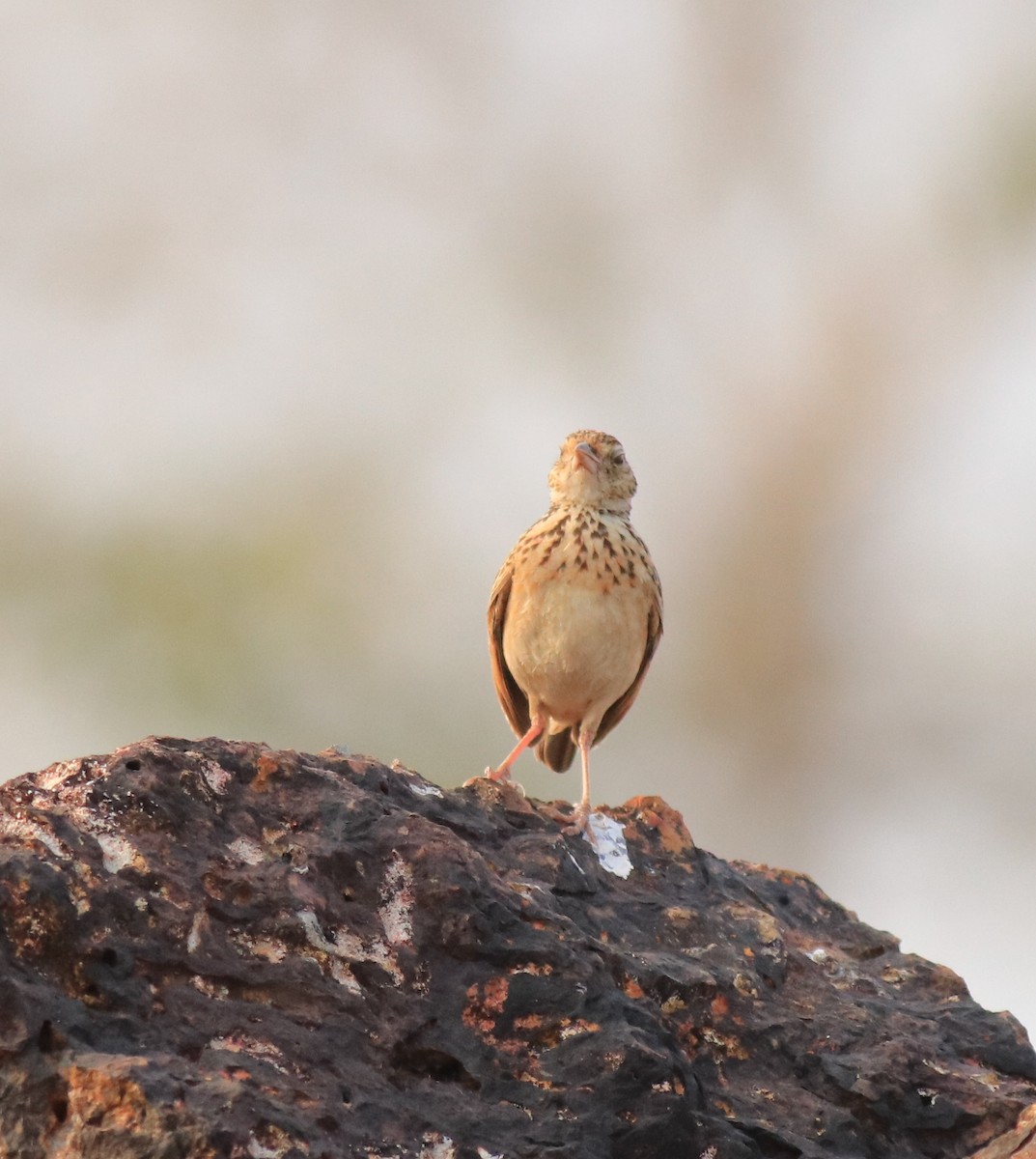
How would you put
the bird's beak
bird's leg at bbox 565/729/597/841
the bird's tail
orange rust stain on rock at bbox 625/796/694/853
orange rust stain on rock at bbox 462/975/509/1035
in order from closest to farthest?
orange rust stain on rock at bbox 462/975/509/1035
bird's leg at bbox 565/729/597/841
orange rust stain on rock at bbox 625/796/694/853
the bird's beak
the bird's tail

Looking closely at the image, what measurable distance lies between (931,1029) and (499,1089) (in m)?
1.46

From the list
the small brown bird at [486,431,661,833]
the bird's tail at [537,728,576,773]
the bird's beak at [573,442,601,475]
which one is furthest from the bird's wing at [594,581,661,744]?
the bird's beak at [573,442,601,475]

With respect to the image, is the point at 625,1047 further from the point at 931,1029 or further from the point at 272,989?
the point at 931,1029

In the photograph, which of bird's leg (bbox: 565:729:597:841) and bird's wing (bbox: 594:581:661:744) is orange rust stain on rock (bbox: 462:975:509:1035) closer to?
bird's leg (bbox: 565:729:597:841)

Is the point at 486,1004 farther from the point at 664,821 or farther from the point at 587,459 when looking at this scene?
the point at 587,459

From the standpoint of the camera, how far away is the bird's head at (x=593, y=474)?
7.02 meters

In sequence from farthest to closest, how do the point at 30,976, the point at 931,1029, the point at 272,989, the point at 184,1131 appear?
the point at 931,1029, the point at 272,989, the point at 30,976, the point at 184,1131

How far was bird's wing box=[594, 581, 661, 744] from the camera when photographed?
22.2 feet

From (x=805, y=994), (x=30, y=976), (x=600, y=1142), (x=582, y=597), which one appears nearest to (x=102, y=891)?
(x=30, y=976)

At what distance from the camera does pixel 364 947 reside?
3.47 m

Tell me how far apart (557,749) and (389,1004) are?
3896mm

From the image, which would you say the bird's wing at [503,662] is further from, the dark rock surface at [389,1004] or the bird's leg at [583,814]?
the dark rock surface at [389,1004]

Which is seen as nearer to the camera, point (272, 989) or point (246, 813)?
point (272, 989)

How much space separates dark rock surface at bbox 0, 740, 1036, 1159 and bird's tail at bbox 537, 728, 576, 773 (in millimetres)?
2741
